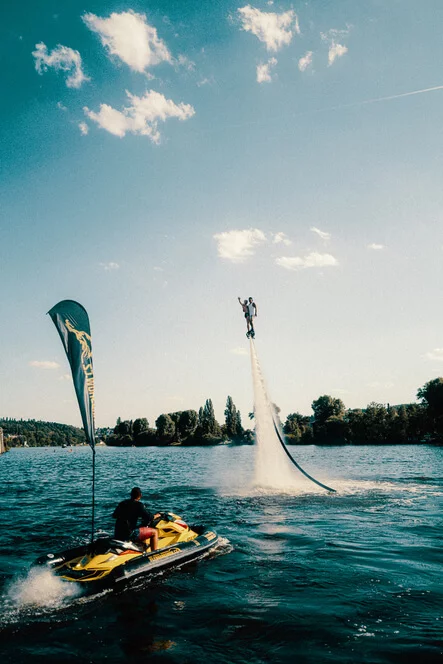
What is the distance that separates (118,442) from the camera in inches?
7544

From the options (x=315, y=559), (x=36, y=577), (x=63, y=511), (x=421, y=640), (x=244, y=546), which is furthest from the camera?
(x=63, y=511)

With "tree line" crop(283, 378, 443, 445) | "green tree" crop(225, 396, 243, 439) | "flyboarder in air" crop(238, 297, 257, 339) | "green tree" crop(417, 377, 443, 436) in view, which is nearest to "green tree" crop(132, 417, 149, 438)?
"green tree" crop(225, 396, 243, 439)

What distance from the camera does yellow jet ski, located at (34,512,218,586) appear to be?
38.2 ft

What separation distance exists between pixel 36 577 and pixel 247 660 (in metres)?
6.35

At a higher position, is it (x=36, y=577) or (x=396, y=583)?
(x=36, y=577)

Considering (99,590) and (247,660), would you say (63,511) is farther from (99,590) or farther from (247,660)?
(247,660)

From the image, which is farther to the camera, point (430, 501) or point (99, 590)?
point (430, 501)

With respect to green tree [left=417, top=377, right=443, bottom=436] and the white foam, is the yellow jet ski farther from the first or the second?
green tree [left=417, top=377, right=443, bottom=436]

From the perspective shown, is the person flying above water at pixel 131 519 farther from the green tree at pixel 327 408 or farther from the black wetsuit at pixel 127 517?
the green tree at pixel 327 408

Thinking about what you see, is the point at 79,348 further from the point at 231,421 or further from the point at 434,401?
the point at 231,421

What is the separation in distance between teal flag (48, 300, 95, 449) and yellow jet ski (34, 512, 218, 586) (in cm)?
308

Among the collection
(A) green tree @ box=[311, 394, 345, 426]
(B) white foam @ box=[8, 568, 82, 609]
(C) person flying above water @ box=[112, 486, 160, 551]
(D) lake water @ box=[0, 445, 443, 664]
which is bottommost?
(D) lake water @ box=[0, 445, 443, 664]

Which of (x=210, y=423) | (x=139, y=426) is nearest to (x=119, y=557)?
(x=210, y=423)

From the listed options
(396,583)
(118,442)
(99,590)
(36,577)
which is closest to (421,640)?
(396,583)
